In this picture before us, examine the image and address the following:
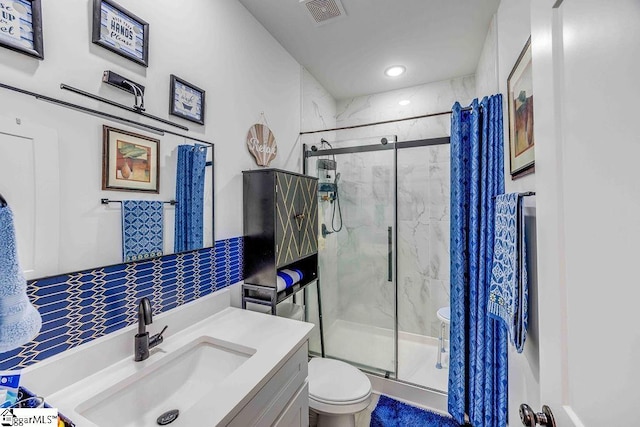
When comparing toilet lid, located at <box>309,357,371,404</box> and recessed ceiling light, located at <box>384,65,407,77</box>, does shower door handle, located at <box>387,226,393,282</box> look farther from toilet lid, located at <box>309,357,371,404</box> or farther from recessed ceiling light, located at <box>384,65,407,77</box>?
recessed ceiling light, located at <box>384,65,407,77</box>

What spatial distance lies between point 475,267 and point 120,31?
2030mm

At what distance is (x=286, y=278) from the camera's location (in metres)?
1.74

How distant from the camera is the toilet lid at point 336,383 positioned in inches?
59.4

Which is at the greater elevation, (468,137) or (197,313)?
(468,137)

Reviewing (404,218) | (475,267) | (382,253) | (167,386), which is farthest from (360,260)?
(167,386)

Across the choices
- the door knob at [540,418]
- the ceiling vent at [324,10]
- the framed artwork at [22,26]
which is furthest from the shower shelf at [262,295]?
the ceiling vent at [324,10]

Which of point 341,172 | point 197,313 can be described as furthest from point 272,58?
point 197,313

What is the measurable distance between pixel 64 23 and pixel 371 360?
8.49 ft

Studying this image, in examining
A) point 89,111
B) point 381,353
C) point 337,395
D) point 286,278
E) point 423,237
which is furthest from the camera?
point 423,237

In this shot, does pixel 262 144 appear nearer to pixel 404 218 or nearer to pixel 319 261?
pixel 319 261

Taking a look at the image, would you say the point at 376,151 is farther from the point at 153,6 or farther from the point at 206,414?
the point at 206,414

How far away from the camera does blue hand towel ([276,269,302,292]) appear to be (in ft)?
5.46

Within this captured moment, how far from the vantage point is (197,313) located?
135cm

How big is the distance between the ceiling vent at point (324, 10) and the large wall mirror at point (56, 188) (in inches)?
50.3
